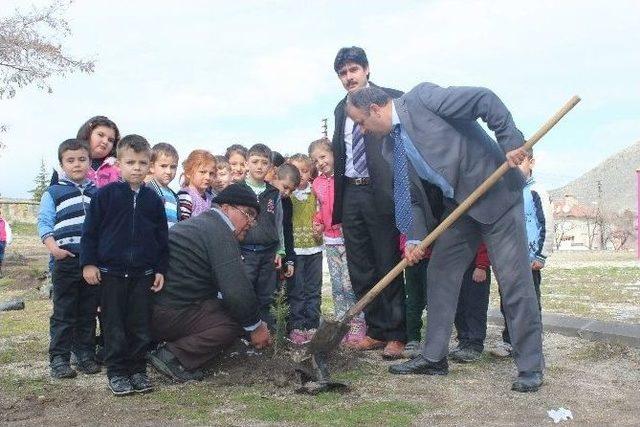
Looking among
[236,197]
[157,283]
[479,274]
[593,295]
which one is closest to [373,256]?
[479,274]

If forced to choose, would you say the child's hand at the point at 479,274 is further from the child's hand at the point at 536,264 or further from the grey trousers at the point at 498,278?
the grey trousers at the point at 498,278

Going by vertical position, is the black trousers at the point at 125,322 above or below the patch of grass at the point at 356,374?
above

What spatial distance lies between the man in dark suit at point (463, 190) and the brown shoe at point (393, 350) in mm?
730

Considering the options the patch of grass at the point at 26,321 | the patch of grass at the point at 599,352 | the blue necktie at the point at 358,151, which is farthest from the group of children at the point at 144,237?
the patch of grass at the point at 26,321

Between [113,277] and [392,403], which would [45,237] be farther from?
[392,403]

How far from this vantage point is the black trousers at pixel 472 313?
17.5ft

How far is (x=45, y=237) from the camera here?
15.6ft

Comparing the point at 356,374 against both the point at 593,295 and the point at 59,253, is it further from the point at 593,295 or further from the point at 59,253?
the point at 593,295

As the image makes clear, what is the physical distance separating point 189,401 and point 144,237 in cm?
106

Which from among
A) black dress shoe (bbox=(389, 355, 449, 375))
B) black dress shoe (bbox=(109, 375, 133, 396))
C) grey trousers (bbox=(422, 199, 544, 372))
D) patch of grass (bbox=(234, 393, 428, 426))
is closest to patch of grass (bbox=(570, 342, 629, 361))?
grey trousers (bbox=(422, 199, 544, 372))

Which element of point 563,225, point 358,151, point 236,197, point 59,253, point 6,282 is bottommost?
point 563,225

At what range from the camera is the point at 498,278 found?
4426 millimetres

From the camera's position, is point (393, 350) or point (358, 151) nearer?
point (393, 350)

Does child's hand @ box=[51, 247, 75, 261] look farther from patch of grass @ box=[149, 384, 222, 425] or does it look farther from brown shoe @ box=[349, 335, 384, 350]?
brown shoe @ box=[349, 335, 384, 350]
